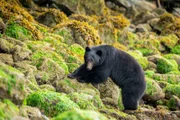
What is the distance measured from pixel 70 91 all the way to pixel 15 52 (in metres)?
1.72

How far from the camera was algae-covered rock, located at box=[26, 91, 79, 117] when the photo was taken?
265 inches

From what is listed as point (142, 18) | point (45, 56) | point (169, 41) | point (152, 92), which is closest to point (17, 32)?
point (45, 56)

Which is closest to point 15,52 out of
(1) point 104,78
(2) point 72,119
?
(1) point 104,78

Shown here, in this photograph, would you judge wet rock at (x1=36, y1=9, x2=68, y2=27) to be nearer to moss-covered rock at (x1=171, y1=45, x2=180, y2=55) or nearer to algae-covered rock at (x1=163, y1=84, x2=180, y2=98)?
algae-covered rock at (x1=163, y1=84, x2=180, y2=98)

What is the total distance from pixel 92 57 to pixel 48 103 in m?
2.65

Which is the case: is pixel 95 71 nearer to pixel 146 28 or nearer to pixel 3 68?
pixel 3 68

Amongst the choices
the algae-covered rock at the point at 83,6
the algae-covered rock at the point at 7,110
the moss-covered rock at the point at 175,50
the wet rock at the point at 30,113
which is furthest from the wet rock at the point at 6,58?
the moss-covered rock at the point at 175,50

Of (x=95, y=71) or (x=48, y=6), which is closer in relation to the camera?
(x=95, y=71)

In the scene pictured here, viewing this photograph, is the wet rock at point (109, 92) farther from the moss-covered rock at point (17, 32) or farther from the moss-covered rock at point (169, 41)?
the moss-covered rock at point (169, 41)

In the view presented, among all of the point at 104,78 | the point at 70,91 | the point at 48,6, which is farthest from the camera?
the point at 48,6

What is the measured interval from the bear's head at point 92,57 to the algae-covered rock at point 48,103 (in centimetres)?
231

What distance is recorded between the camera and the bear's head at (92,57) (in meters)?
9.12

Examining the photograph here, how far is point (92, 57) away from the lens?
9156 millimetres

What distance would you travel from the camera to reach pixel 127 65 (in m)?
9.72
